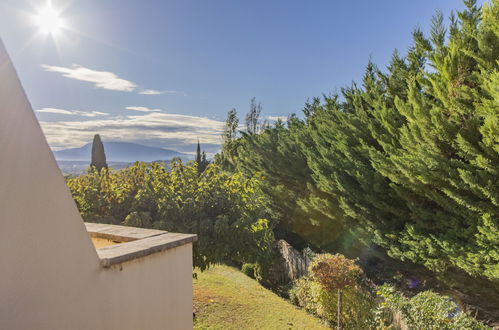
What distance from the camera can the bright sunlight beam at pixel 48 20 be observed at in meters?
2.87

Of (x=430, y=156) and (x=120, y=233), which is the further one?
(x=430, y=156)

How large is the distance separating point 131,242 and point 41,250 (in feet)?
4.13

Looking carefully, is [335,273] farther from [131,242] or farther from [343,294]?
[131,242]

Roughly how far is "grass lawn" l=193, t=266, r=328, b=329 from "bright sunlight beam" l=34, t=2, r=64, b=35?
260 inches

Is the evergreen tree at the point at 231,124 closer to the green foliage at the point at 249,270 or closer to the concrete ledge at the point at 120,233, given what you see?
the green foliage at the point at 249,270

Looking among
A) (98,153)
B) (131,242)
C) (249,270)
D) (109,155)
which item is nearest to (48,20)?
(131,242)

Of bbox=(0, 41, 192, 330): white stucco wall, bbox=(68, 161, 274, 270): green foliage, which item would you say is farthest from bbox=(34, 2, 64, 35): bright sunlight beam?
bbox=(68, 161, 274, 270): green foliage

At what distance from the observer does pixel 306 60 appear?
573 inches

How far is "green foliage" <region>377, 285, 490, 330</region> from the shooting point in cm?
645

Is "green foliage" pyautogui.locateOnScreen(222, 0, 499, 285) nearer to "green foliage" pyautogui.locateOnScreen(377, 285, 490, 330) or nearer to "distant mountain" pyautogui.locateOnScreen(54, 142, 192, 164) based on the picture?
"green foliage" pyautogui.locateOnScreen(377, 285, 490, 330)

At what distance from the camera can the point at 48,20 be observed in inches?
119

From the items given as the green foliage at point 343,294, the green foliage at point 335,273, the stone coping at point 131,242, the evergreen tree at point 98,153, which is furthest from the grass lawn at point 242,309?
the evergreen tree at point 98,153

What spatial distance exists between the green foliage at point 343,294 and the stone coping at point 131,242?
20.6 ft

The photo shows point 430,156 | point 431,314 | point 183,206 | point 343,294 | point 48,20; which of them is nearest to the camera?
point 48,20
